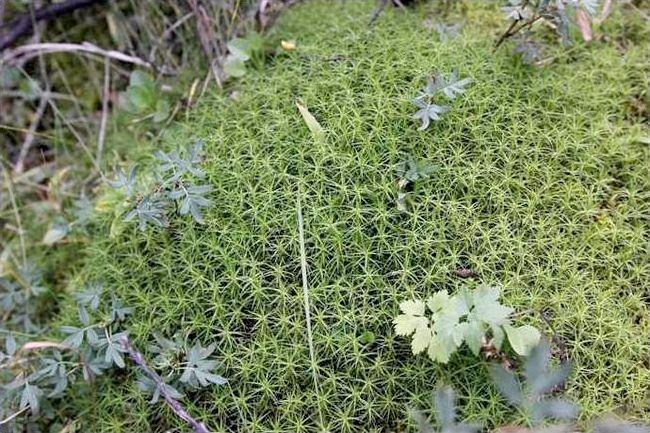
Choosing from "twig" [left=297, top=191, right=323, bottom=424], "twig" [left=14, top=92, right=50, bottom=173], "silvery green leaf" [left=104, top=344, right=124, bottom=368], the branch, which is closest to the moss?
"twig" [left=297, top=191, right=323, bottom=424]

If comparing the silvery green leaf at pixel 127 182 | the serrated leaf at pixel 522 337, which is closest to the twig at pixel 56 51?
the silvery green leaf at pixel 127 182

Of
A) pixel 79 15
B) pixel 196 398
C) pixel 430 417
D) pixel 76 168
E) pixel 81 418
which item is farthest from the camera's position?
pixel 79 15

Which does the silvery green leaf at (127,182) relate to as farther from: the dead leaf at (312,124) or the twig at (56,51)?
the twig at (56,51)

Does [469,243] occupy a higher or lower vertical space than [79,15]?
lower

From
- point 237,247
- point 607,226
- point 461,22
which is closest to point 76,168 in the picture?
point 237,247

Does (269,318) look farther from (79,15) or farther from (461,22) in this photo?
(79,15)

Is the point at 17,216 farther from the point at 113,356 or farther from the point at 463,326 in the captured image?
the point at 463,326
